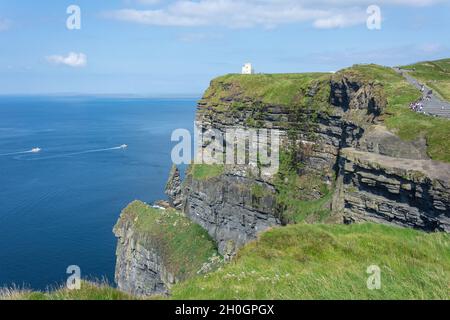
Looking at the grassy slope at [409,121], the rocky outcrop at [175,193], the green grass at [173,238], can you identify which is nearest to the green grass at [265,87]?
the grassy slope at [409,121]

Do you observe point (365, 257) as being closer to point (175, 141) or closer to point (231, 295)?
point (231, 295)

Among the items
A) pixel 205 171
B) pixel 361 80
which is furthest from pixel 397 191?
pixel 205 171

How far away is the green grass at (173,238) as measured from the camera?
54062 mm

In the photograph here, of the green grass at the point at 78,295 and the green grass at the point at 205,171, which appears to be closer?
the green grass at the point at 78,295

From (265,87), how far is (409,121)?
107ft

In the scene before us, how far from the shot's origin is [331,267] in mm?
12164

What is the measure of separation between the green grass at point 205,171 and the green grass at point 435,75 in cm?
2918

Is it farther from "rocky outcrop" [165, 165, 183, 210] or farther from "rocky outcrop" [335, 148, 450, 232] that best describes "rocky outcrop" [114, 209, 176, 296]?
"rocky outcrop" [335, 148, 450, 232]

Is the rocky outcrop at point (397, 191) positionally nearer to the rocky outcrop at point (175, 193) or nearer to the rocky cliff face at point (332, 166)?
the rocky cliff face at point (332, 166)

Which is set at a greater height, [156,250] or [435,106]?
[435,106]

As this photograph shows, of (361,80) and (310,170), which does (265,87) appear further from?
(361,80)

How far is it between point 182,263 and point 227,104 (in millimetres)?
25519

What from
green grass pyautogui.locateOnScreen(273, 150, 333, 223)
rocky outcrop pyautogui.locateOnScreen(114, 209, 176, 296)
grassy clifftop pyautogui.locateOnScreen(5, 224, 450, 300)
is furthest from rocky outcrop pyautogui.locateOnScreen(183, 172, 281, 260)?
grassy clifftop pyautogui.locateOnScreen(5, 224, 450, 300)

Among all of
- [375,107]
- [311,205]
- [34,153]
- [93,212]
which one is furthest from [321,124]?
[34,153]
